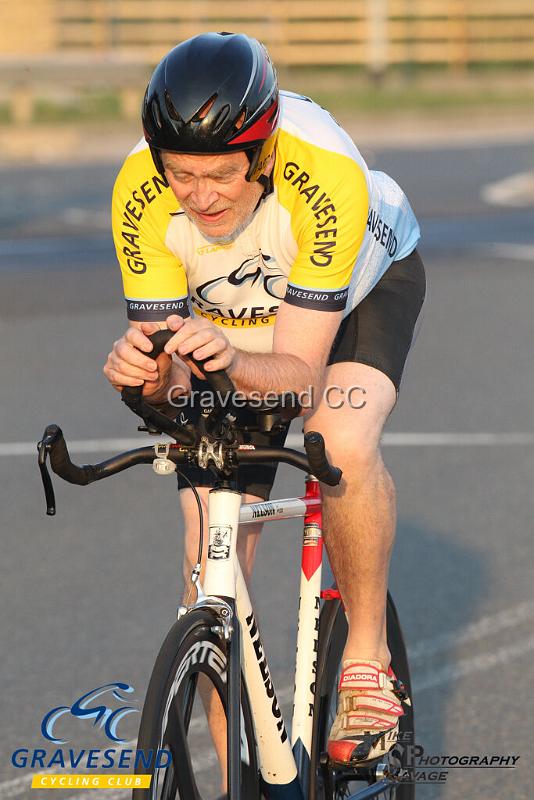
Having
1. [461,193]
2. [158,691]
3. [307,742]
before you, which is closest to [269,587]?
[307,742]

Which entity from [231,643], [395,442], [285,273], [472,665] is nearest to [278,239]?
[285,273]

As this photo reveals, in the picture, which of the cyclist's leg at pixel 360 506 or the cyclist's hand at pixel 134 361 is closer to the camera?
the cyclist's hand at pixel 134 361

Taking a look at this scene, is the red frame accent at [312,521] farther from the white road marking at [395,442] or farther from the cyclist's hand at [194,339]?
the white road marking at [395,442]

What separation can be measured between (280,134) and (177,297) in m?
0.50

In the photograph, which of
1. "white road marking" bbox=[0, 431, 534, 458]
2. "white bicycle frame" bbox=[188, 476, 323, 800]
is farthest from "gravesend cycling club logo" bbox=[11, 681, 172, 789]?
"white road marking" bbox=[0, 431, 534, 458]

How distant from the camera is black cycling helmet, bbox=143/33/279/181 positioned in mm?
3180

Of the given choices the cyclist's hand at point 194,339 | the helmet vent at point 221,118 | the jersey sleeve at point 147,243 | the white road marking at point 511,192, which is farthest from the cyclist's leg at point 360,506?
the white road marking at point 511,192

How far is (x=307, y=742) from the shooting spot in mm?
3650

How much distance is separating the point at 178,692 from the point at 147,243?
1.19m

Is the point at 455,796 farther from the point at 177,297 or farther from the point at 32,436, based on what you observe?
the point at 32,436

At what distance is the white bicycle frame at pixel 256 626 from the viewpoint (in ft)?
10.3

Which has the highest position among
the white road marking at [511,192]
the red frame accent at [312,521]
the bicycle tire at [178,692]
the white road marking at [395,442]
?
the white road marking at [511,192]

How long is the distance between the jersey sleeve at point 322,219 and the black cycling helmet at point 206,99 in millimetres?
291

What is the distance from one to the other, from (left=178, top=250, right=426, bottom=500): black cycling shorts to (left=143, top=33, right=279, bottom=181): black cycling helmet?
0.67 meters
